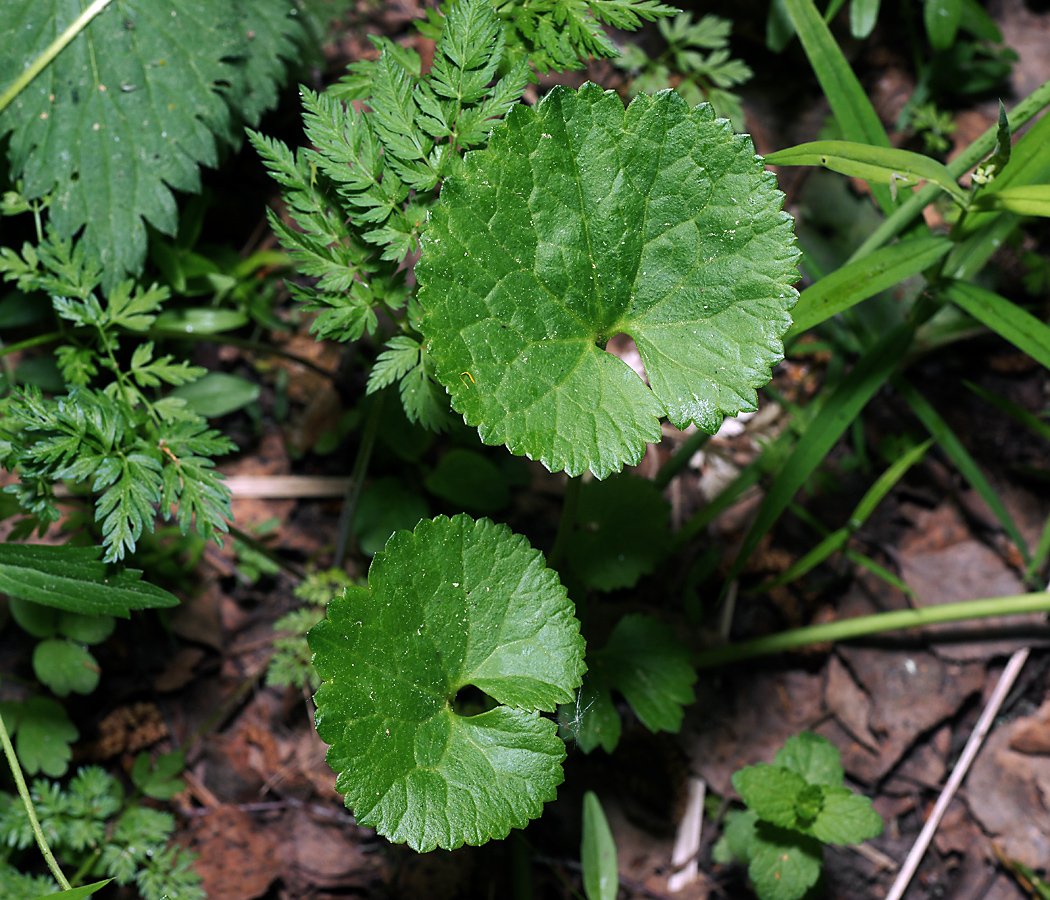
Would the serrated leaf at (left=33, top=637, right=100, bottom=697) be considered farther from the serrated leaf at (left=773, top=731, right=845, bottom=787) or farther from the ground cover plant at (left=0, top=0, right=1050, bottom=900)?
the serrated leaf at (left=773, top=731, right=845, bottom=787)

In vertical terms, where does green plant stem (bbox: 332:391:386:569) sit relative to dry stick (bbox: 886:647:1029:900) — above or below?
above

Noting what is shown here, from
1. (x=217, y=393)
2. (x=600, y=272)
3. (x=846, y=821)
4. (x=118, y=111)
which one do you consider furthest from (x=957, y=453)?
(x=118, y=111)

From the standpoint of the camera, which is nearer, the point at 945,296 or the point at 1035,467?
the point at 945,296

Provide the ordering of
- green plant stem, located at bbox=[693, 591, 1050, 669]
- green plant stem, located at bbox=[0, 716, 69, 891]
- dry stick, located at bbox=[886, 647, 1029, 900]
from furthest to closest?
dry stick, located at bbox=[886, 647, 1029, 900] < green plant stem, located at bbox=[693, 591, 1050, 669] < green plant stem, located at bbox=[0, 716, 69, 891]

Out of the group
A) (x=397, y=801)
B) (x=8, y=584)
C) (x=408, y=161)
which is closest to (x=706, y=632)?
(x=397, y=801)

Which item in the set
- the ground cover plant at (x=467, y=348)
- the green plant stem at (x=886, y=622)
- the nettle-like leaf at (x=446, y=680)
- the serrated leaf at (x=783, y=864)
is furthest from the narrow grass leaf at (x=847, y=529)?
the nettle-like leaf at (x=446, y=680)

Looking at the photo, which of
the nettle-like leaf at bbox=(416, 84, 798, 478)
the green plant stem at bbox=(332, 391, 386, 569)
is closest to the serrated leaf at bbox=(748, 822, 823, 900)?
the nettle-like leaf at bbox=(416, 84, 798, 478)

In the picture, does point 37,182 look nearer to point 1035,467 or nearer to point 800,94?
point 800,94

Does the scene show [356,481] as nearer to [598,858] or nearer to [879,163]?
[598,858]
